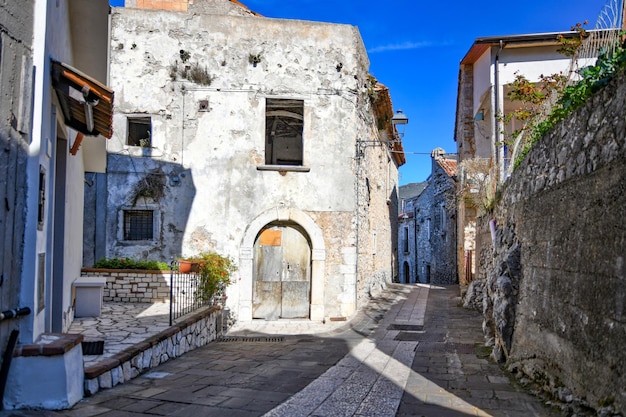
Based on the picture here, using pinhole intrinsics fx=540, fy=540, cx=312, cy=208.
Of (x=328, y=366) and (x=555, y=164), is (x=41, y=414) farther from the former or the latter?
(x=555, y=164)

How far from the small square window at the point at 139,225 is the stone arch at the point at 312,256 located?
2.30 m

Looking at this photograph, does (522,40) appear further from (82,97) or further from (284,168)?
(82,97)

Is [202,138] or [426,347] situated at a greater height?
[202,138]

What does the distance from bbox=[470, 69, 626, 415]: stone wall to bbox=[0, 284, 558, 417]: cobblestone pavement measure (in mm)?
592

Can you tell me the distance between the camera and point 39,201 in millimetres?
4934

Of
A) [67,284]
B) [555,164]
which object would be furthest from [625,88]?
[67,284]

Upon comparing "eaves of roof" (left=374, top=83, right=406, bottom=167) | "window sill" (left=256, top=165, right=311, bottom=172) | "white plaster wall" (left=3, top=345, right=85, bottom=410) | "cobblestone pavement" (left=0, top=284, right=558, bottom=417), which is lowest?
"cobblestone pavement" (left=0, top=284, right=558, bottom=417)

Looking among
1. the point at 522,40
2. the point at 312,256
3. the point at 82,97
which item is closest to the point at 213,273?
the point at 312,256

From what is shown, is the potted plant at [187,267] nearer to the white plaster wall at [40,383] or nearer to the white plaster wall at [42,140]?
the white plaster wall at [42,140]

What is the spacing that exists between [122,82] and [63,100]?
24.4ft

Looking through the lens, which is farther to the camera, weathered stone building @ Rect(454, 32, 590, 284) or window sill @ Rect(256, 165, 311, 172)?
weathered stone building @ Rect(454, 32, 590, 284)

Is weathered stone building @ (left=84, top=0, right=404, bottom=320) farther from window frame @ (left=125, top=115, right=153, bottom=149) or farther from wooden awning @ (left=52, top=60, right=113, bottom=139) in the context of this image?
wooden awning @ (left=52, top=60, right=113, bottom=139)

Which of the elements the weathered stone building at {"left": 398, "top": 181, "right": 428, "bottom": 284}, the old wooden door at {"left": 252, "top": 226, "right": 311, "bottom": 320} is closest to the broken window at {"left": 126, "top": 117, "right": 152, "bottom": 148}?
the old wooden door at {"left": 252, "top": 226, "right": 311, "bottom": 320}

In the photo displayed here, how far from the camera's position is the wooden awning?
5309mm
